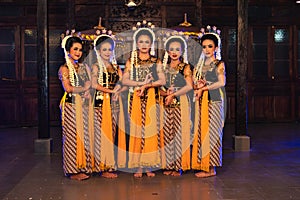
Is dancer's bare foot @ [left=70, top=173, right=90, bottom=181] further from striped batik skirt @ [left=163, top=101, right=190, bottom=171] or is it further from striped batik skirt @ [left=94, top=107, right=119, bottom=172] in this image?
striped batik skirt @ [left=163, top=101, right=190, bottom=171]

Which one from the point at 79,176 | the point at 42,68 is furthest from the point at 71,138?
the point at 42,68

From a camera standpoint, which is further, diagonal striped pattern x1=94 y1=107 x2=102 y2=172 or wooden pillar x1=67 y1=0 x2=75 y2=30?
wooden pillar x1=67 y1=0 x2=75 y2=30

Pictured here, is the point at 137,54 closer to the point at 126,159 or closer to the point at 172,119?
the point at 172,119

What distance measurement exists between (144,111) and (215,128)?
33.5 inches

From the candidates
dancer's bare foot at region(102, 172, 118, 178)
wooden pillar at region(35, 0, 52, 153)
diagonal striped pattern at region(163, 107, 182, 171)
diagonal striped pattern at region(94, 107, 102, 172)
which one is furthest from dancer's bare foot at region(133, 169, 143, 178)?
wooden pillar at region(35, 0, 52, 153)

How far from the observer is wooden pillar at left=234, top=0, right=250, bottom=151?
21.5ft

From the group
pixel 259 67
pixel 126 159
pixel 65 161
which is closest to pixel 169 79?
pixel 126 159

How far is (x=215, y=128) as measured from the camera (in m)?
4.92

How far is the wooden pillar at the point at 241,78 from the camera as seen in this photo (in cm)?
657

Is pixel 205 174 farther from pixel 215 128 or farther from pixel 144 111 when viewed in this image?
pixel 144 111

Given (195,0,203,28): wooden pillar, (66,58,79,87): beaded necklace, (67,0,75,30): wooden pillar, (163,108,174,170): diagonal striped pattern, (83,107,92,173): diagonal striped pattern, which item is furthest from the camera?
(195,0,203,28): wooden pillar

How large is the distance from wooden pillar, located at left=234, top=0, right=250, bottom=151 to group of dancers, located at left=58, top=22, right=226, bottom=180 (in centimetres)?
173

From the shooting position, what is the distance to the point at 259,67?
9766 millimetres

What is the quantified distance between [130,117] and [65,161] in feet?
2.95
